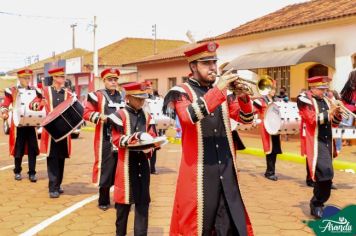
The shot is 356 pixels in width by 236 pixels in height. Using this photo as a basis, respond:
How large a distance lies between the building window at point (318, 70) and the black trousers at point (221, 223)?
13.7 meters

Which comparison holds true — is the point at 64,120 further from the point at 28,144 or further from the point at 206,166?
the point at 206,166

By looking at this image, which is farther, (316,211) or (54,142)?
(54,142)

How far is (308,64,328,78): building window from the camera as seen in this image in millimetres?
16469

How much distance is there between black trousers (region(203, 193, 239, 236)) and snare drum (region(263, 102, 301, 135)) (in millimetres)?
5681

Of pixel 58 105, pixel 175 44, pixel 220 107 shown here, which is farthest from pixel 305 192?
pixel 175 44

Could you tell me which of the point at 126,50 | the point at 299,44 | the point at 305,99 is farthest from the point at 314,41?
the point at 126,50

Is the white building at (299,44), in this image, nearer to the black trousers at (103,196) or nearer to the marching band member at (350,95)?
the marching band member at (350,95)

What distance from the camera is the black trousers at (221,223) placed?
358 cm

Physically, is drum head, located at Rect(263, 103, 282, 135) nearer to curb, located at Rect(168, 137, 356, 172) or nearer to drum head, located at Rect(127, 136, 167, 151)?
curb, located at Rect(168, 137, 356, 172)

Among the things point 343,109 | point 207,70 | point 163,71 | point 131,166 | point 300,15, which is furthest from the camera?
point 163,71

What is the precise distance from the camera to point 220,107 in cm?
380

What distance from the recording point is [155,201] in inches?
289

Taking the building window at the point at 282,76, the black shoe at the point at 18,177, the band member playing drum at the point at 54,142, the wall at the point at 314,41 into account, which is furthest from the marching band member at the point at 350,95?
the building window at the point at 282,76

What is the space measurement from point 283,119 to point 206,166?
567 cm
